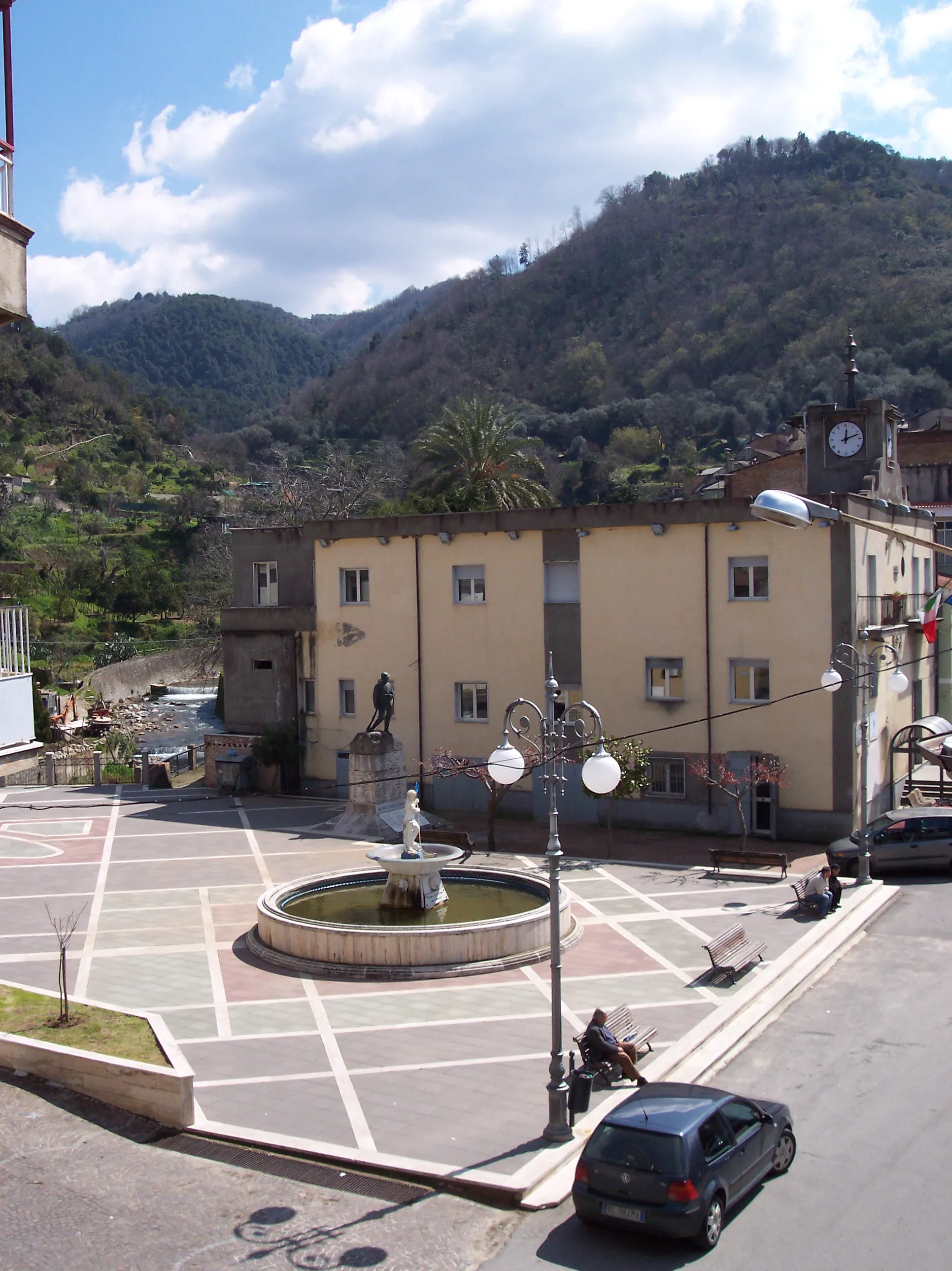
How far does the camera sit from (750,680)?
29094mm

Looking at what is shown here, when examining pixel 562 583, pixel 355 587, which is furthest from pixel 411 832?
pixel 355 587

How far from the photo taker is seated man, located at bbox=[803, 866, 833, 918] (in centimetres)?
2089

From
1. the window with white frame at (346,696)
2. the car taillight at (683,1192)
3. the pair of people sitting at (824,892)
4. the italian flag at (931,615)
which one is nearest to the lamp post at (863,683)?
the pair of people sitting at (824,892)

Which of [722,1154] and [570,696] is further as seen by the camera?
[570,696]

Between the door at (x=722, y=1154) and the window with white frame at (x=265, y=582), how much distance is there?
2928 centimetres

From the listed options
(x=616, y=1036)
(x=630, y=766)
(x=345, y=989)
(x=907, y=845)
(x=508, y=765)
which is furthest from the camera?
(x=630, y=766)

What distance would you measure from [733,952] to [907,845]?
9555 millimetres

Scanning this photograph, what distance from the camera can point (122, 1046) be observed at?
45.8 feet

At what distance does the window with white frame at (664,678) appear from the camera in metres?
29.9

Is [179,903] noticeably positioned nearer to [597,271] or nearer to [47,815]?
[47,815]

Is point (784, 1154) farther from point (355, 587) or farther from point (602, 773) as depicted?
point (355, 587)

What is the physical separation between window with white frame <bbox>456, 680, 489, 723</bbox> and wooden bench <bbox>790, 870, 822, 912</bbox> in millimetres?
12612

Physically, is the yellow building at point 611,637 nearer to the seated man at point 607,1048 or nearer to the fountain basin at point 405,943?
the fountain basin at point 405,943

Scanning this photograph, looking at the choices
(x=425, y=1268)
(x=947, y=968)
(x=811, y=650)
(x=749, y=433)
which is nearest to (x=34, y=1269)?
(x=425, y=1268)
